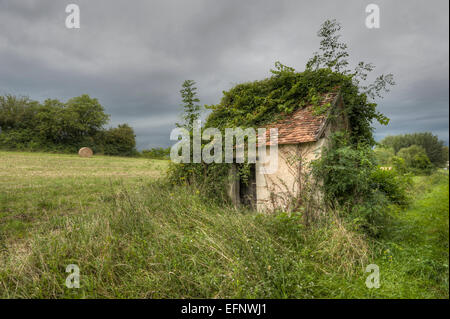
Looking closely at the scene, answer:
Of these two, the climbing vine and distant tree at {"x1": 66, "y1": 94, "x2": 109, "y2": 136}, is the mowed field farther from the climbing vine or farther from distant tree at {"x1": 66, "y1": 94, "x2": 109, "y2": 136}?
distant tree at {"x1": 66, "y1": 94, "x2": 109, "y2": 136}

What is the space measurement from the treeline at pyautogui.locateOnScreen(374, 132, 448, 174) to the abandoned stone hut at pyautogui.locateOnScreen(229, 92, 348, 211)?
5.99ft

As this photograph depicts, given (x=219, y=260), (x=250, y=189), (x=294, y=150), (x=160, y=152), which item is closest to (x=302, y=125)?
(x=294, y=150)

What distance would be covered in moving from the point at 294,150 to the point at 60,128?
102ft

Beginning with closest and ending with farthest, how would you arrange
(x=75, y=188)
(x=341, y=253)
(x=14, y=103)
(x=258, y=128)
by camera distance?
(x=341, y=253), (x=258, y=128), (x=75, y=188), (x=14, y=103)

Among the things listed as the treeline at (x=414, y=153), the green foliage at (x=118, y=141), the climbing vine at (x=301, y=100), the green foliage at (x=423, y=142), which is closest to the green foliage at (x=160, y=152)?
the climbing vine at (x=301, y=100)

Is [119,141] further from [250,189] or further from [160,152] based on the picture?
[250,189]

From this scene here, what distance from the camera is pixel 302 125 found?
6.66 metres

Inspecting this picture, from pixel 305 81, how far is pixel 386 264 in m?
6.47

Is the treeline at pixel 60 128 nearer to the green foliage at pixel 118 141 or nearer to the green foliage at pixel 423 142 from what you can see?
the green foliage at pixel 118 141

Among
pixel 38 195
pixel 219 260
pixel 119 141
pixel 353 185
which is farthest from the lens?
pixel 119 141

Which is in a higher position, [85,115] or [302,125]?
[85,115]

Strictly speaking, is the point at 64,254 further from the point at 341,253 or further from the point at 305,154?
the point at 305,154
